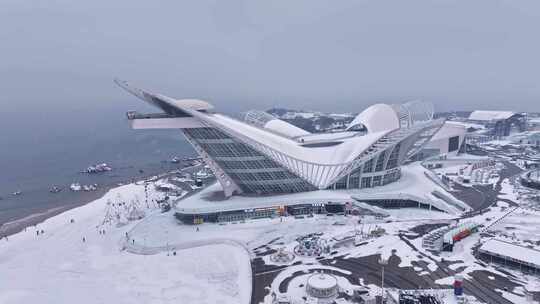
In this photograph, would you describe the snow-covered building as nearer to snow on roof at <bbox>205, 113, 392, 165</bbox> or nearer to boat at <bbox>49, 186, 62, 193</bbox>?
snow on roof at <bbox>205, 113, 392, 165</bbox>

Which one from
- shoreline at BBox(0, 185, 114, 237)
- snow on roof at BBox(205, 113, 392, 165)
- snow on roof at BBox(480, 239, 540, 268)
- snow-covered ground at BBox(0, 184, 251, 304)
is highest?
snow on roof at BBox(205, 113, 392, 165)

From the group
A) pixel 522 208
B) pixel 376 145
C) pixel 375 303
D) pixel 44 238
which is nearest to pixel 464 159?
pixel 522 208

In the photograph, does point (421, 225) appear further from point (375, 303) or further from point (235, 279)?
point (235, 279)

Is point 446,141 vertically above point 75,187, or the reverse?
point 446,141

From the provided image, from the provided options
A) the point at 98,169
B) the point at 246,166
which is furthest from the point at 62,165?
the point at 246,166

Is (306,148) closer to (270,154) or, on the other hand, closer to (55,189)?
(270,154)

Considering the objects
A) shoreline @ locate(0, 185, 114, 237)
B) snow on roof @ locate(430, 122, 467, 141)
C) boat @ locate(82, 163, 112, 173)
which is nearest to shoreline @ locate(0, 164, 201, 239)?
shoreline @ locate(0, 185, 114, 237)
